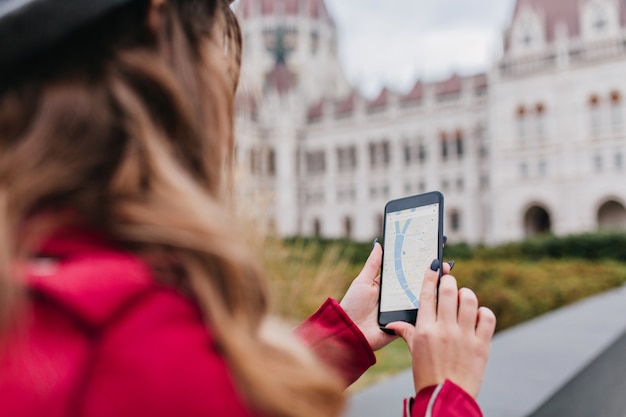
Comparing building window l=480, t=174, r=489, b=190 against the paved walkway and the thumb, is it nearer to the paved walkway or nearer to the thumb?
the paved walkway

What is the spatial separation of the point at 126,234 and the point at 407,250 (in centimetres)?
75

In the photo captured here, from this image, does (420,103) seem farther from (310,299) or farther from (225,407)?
(225,407)

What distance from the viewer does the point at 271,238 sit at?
5859 mm

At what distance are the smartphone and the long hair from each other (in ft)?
1.85

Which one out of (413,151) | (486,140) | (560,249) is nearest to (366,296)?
(560,249)

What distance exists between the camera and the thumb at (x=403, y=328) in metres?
1.13

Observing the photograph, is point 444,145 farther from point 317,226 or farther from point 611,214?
point 317,226

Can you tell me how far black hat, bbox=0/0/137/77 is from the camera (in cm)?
63

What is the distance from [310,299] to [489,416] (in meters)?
3.37

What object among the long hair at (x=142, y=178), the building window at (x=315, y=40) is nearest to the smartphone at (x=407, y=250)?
the long hair at (x=142, y=178)

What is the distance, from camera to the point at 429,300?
1.01 metres

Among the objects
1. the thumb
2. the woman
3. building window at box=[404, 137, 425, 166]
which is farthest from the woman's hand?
building window at box=[404, 137, 425, 166]

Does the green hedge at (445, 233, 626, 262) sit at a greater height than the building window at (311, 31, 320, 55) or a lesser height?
lesser

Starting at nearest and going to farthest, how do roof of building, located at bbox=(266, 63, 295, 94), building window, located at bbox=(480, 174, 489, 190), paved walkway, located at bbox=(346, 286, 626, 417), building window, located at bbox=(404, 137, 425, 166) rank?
paved walkway, located at bbox=(346, 286, 626, 417)
building window, located at bbox=(480, 174, 489, 190)
building window, located at bbox=(404, 137, 425, 166)
roof of building, located at bbox=(266, 63, 295, 94)
